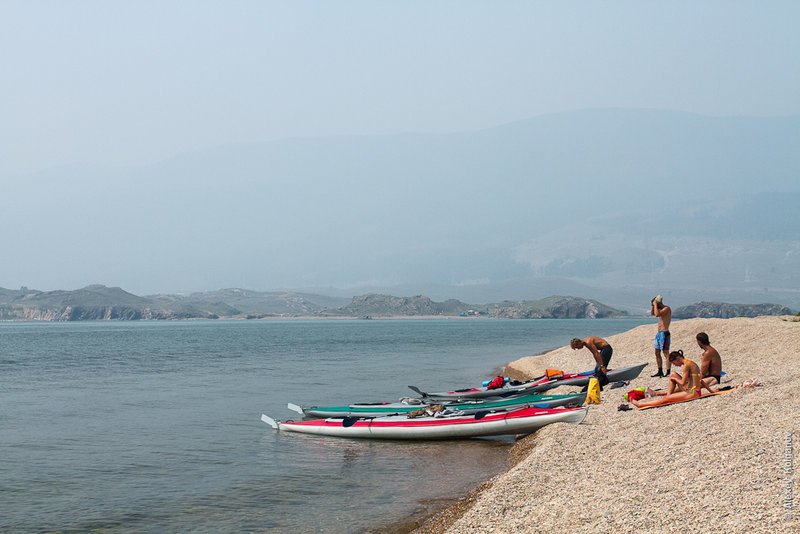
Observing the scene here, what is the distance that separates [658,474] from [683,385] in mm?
7696

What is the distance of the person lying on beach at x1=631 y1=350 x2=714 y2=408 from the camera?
64.8 ft

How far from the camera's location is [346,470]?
64.8 feet

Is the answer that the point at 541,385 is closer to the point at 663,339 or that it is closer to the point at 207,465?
the point at 663,339

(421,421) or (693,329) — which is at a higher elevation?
(693,329)

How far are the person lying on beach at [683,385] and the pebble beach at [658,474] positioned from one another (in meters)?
0.45

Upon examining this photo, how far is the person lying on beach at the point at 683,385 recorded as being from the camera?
19.8 meters

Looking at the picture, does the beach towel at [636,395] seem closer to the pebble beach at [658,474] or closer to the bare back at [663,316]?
the pebble beach at [658,474]

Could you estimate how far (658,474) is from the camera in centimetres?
1321

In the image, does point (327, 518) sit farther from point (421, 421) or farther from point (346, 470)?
point (421, 421)

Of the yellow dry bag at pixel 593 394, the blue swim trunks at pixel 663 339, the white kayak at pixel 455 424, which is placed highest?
the blue swim trunks at pixel 663 339

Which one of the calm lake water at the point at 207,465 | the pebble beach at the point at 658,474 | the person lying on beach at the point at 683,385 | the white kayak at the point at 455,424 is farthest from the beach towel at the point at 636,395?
the calm lake water at the point at 207,465

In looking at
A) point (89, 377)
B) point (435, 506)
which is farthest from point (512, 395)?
point (89, 377)

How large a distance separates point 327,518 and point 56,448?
13680 mm

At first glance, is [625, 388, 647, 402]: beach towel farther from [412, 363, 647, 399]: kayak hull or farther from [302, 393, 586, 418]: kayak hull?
[412, 363, 647, 399]: kayak hull
